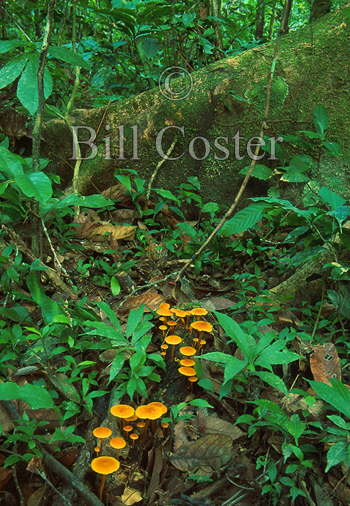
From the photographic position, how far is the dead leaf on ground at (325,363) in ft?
6.91

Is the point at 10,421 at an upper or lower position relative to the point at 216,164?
lower

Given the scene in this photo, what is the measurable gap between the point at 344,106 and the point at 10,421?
351cm

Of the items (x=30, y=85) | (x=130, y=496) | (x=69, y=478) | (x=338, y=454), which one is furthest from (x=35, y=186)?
(x=338, y=454)

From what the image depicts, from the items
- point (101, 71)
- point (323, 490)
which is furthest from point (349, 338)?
point (101, 71)

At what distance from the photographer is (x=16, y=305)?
8.16 feet

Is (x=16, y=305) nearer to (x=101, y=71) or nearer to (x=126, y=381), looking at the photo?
(x=126, y=381)

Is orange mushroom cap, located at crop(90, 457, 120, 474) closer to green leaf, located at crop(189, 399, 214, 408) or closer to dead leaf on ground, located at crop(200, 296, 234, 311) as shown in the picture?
green leaf, located at crop(189, 399, 214, 408)

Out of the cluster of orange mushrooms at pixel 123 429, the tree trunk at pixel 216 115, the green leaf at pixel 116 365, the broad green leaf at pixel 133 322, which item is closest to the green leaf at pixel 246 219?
the broad green leaf at pixel 133 322

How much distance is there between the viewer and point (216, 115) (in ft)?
13.6

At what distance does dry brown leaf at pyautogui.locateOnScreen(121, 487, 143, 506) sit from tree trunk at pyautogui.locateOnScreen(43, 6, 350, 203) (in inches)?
114

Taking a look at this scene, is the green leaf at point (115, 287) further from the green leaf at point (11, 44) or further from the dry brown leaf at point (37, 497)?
the green leaf at point (11, 44)

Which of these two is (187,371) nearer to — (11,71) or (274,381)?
(274,381)

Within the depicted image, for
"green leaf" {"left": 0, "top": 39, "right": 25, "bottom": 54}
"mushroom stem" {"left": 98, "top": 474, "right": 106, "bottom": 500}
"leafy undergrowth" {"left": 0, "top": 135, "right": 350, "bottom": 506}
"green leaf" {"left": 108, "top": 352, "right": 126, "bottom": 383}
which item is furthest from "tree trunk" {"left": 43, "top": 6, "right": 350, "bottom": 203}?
"mushroom stem" {"left": 98, "top": 474, "right": 106, "bottom": 500}

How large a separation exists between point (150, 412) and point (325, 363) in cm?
93
